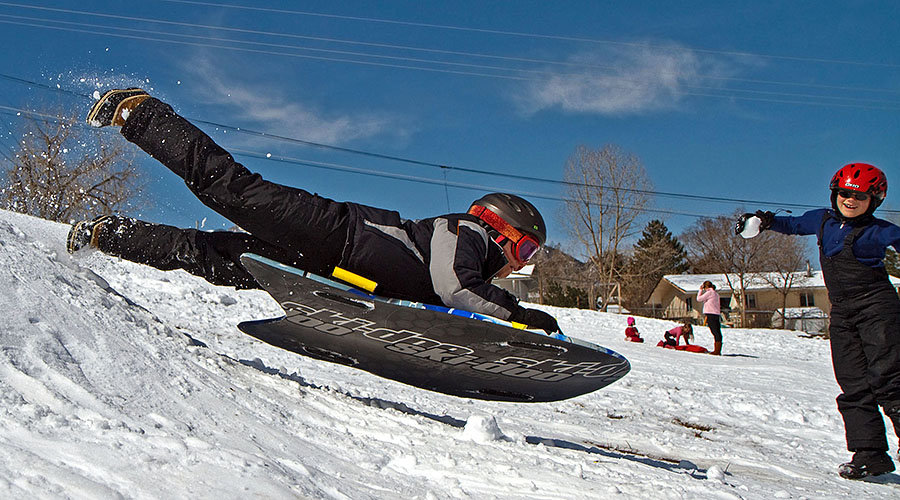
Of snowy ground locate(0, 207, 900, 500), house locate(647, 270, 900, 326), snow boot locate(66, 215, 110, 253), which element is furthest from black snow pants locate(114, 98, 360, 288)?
house locate(647, 270, 900, 326)

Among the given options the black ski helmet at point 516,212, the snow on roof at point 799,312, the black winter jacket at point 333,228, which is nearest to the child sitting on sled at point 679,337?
the black ski helmet at point 516,212

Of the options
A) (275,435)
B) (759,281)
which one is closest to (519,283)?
(759,281)

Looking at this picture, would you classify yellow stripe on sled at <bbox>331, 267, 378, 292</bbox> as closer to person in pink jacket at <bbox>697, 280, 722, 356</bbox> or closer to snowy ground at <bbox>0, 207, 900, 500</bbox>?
snowy ground at <bbox>0, 207, 900, 500</bbox>

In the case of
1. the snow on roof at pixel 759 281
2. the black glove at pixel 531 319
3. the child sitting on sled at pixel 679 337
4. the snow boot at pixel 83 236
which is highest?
the snow on roof at pixel 759 281

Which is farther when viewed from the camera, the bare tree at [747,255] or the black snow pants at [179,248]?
the bare tree at [747,255]

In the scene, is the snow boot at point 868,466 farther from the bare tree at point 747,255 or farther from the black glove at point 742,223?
the bare tree at point 747,255

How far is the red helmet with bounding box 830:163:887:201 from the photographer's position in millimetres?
3583

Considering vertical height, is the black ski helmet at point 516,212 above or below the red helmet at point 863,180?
below

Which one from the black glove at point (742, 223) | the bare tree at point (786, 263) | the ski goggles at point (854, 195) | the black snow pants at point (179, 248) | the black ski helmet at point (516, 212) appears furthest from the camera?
the bare tree at point (786, 263)

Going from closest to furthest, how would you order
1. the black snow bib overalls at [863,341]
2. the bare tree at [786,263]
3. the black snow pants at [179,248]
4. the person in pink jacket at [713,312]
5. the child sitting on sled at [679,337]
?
the black snow bib overalls at [863,341]
the black snow pants at [179,248]
the person in pink jacket at [713,312]
the child sitting on sled at [679,337]
the bare tree at [786,263]

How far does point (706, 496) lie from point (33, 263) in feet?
10.4

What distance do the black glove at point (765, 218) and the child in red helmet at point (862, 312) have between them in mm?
321

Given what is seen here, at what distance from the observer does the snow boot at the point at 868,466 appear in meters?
3.30

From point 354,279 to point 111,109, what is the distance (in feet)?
5.32
